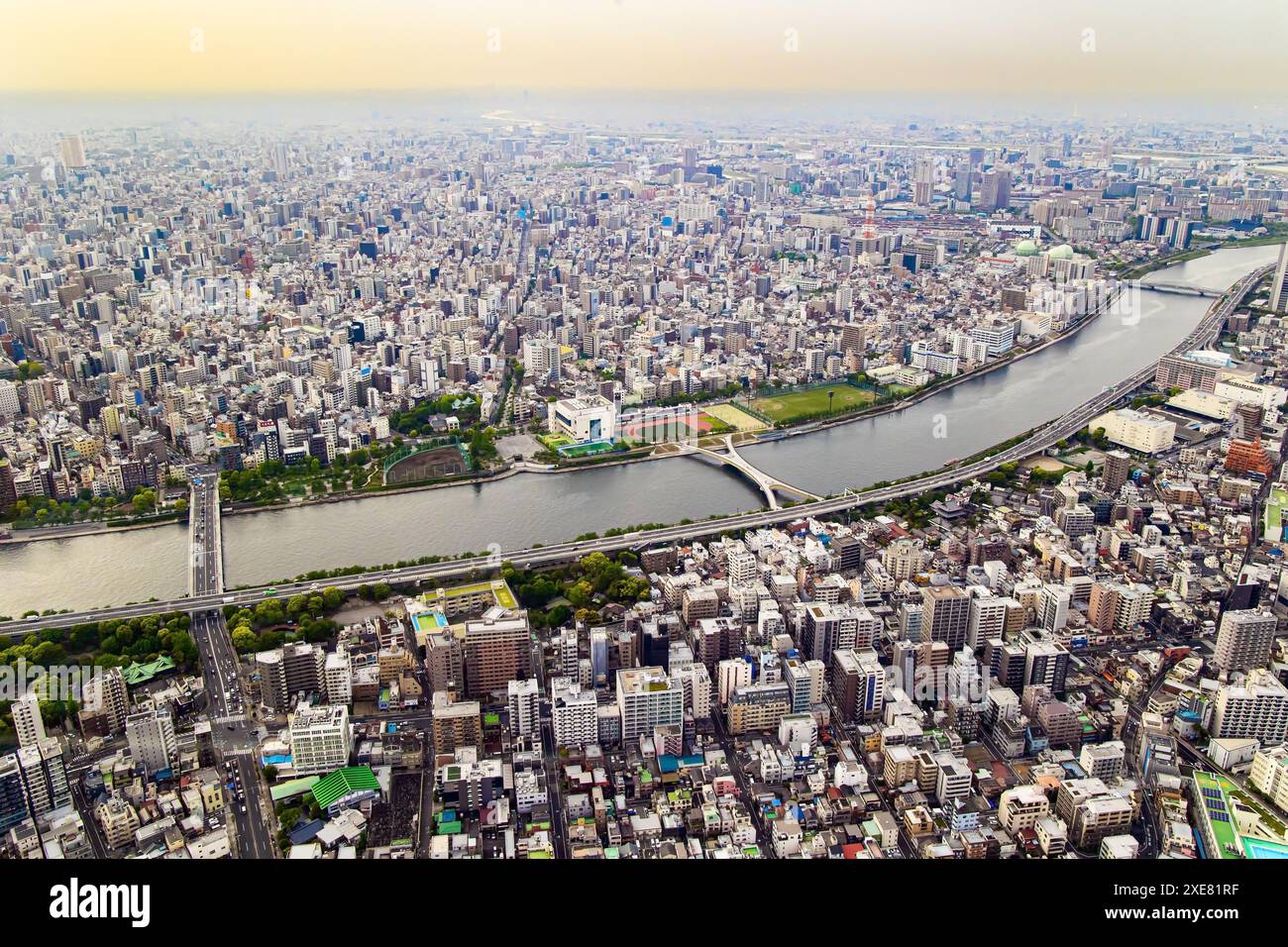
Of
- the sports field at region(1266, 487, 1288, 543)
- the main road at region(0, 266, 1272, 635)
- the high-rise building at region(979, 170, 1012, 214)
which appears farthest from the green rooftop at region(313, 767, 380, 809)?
the high-rise building at region(979, 170, 1012, 214)

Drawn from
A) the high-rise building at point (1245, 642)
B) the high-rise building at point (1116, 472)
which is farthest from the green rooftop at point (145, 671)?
the high-rise building at point (1116, 472)

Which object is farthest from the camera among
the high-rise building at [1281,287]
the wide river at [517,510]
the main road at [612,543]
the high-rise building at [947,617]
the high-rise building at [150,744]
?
the high-rise building at [1281,287]

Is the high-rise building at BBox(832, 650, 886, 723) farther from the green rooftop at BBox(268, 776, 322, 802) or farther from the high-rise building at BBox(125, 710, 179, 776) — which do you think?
the high-rise building at BBox(125, 710, 179, 776)

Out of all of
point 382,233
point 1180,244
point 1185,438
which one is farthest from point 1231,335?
point 382,233

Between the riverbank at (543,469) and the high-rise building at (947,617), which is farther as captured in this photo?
the riverbank at (543,469)

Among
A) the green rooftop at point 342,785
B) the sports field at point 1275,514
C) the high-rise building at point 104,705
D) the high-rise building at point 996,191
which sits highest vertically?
the high-rise building at point 996,191

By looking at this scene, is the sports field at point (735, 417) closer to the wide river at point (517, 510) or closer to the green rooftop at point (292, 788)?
the wide river at point (517, 510)
